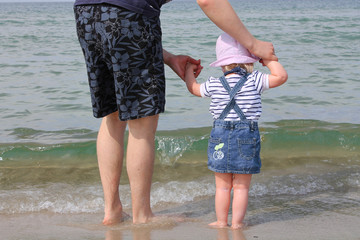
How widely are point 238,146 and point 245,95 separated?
0.27m

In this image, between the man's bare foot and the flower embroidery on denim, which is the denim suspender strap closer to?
the flower embroidery on denim

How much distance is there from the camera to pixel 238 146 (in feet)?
9.12

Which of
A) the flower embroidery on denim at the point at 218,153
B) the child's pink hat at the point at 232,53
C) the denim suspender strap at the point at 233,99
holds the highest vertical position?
the child's pink hat at the point at 232,53

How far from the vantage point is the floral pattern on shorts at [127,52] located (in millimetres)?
2521

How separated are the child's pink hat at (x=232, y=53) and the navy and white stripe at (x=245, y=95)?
80mm

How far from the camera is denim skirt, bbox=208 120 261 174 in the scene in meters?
2.77

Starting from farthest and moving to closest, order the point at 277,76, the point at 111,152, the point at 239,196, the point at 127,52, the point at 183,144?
1. the point at 183,144
2. the point at 111,152
3. the point at 239,196
4. the point at 277,76
5. the point at 127,52

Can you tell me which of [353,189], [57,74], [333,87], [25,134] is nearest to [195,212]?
[353,189]

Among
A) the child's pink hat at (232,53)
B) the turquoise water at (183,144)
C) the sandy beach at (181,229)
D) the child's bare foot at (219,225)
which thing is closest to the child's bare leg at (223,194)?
the child's bare foot at (219,225)

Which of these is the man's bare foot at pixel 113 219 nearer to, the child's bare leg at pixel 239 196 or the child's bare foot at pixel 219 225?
the child's bare foot at pixel 219 225

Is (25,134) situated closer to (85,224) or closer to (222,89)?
(85,224)

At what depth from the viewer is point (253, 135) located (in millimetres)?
2779

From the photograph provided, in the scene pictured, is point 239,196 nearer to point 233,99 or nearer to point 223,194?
point 223,194

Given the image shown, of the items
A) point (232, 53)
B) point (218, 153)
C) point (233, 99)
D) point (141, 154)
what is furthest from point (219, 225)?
point (232, 53)
